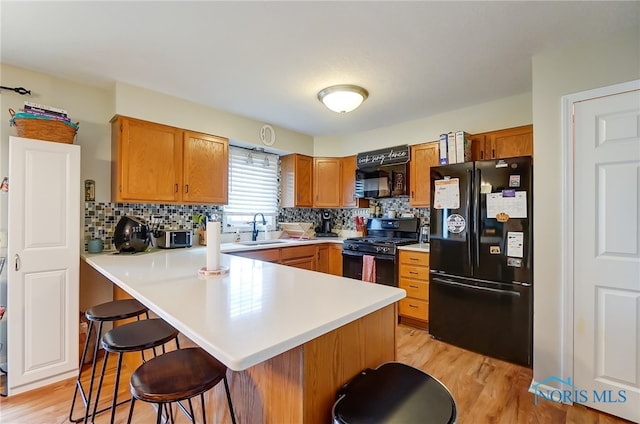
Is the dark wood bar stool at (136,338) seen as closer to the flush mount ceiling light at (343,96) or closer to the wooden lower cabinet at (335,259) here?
the flush mount ceiling light at (343,96)

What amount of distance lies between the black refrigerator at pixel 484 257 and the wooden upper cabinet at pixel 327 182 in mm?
1632

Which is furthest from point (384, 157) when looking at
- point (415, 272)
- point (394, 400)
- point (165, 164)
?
point (394, 400)

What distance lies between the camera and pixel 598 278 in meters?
1.83

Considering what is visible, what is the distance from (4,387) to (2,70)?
2.33m

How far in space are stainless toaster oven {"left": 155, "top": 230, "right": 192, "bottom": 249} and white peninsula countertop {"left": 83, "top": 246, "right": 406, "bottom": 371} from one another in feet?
2.96

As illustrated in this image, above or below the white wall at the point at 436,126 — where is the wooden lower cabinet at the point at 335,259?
below

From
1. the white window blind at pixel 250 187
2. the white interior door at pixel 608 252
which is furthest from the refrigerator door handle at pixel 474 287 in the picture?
the white window blind at pixel 250 187

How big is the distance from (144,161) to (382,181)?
8.79ft

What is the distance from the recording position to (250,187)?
3949 mm

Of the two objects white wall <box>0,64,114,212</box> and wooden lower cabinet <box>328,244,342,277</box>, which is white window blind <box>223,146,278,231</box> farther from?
white wall <box>0,64,114,212</box>

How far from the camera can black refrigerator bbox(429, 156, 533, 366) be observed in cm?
232

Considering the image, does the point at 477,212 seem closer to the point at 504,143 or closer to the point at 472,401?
the point at 504,143

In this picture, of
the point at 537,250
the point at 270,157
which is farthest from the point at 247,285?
the point at 270,157

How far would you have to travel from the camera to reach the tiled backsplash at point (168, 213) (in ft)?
8.70
